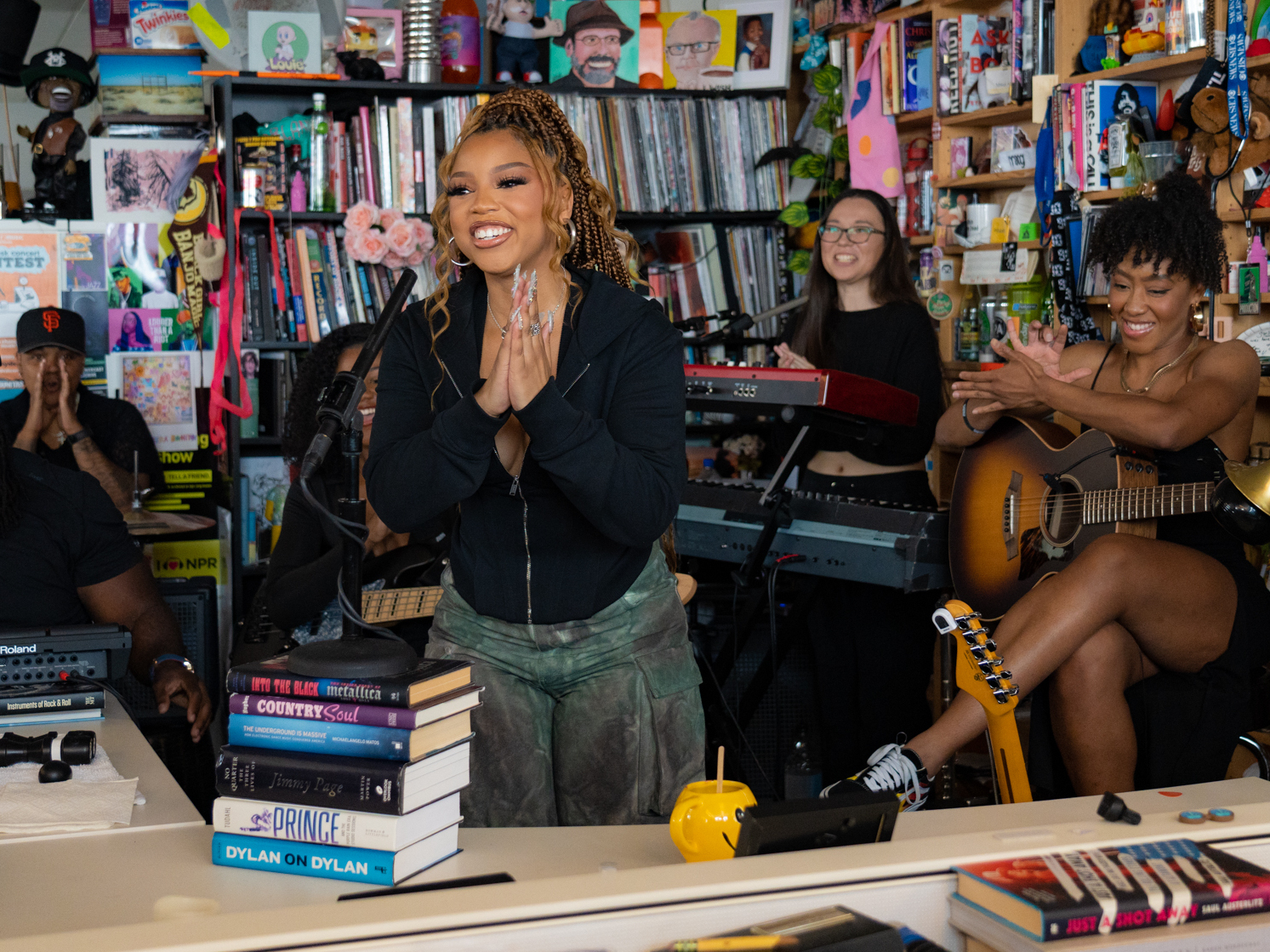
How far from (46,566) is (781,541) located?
4.98 feet

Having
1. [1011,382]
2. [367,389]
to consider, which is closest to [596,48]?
[367,389]

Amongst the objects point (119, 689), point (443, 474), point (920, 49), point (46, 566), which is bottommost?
point (119, 689)

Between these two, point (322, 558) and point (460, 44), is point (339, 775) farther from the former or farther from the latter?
point (460, 44)

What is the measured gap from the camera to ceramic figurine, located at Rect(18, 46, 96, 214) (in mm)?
4395

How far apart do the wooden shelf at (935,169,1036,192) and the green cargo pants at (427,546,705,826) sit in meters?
2.34

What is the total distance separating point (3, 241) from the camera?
4.21 metres

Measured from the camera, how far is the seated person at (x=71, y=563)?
223 cm

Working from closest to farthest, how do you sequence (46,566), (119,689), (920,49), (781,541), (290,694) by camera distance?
(290,694), (46,566), (781,541), (119,689), (920,49)

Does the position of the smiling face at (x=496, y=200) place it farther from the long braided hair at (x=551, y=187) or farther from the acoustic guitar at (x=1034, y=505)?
the acoustic guitar at (x=1034, y=505)

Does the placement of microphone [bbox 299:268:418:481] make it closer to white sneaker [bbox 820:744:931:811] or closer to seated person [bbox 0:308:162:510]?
white sneaker [bbox 820:744:931:811]

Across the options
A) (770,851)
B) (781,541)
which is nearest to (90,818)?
(770,851)

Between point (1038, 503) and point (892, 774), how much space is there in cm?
66

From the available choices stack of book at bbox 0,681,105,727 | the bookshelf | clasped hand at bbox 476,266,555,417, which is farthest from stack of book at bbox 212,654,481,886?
the bookshelf

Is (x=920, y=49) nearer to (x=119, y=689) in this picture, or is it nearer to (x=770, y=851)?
(x=119, y=689)
